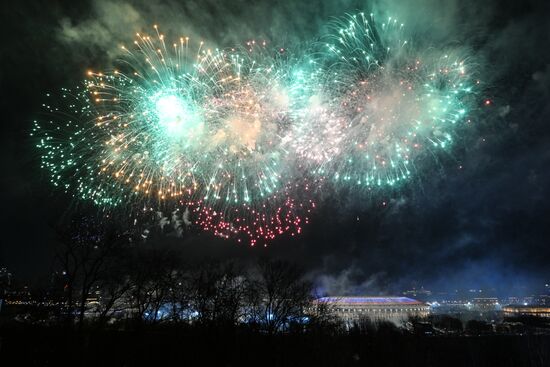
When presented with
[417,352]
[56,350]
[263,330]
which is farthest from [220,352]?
[417,352]

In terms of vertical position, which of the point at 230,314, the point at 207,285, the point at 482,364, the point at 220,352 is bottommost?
the point at 482,364

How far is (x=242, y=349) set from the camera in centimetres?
3606

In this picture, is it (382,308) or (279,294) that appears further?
(382,308)

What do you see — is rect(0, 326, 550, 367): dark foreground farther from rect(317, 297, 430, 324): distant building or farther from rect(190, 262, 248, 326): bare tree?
rect(317, 297, 430, 324): distant building

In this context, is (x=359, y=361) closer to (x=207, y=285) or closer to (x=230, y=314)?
(x=230, y=314)

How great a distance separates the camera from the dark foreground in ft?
86.9

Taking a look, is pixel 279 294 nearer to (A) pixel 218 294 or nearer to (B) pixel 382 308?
Result: (A) pixel 218 294

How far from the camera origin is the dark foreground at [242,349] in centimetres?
2648

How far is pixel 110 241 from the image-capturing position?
2942cm

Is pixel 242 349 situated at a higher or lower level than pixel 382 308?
lower

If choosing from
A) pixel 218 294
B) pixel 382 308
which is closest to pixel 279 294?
pixel 218 294

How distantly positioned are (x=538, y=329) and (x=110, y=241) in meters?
90.6

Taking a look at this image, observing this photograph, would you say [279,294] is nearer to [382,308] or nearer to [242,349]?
[242,349]

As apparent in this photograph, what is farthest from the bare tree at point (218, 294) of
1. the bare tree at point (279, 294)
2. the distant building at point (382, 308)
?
the distant building at point (382, 308)
